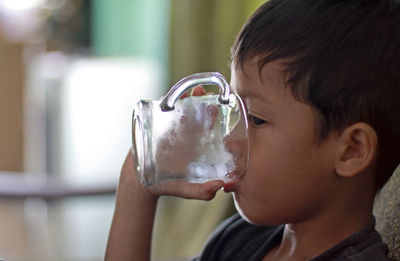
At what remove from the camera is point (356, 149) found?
784 mm

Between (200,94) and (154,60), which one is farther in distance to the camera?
(154,60)

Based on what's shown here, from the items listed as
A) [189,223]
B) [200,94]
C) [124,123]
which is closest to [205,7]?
[189,223]

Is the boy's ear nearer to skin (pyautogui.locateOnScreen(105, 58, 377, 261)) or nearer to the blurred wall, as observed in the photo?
skin (pyautogui.locateOnScreen(105, 58, 377, 261))

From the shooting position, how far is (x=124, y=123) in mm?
3625

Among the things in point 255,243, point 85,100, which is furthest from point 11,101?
point 255,243

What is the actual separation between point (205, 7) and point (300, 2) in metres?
1.88

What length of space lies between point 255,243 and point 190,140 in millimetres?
241

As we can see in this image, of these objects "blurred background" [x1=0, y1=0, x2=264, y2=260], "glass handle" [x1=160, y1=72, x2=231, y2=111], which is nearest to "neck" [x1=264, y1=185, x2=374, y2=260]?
"glass handle" [x1=160, y1=72, x2=231, y2=111]

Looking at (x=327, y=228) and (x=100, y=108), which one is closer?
(x=327, y=228)

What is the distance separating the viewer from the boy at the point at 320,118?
76 centimetres

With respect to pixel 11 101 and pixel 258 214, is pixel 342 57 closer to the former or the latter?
pixel 258 214

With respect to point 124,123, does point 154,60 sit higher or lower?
higher

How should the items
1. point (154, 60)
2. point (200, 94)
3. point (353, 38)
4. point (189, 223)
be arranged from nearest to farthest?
point (353, 38)
point (200, 94)
point (189, 223)
point (154, 60)

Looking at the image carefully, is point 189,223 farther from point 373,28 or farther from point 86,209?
point 373,28
